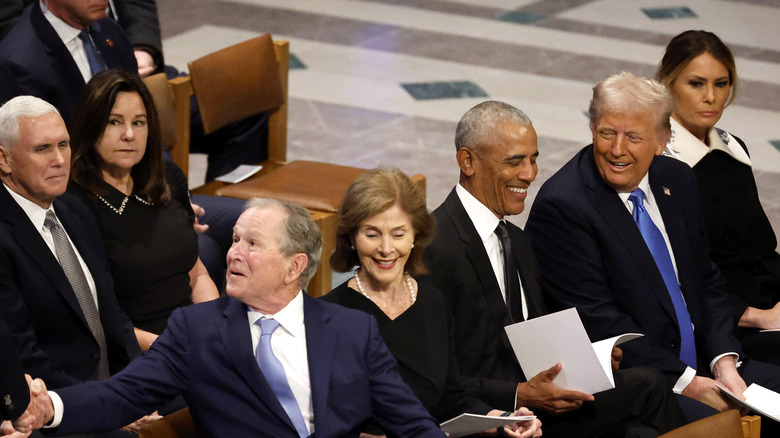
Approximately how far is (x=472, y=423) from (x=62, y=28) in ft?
8.67

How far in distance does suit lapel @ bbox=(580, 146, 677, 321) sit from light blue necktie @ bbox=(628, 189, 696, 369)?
0.19 feet

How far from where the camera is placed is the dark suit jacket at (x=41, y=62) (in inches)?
176

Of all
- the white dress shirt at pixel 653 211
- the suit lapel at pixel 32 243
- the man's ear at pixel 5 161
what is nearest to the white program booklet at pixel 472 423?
the white dress shirt at pixel 653 211

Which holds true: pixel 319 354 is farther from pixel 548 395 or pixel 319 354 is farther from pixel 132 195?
pixel 132 195

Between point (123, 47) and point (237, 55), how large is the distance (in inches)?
21.1

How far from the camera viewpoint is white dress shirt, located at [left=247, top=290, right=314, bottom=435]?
2803mm

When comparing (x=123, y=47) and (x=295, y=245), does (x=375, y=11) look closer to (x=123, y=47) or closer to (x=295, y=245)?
(x=123, y=47)

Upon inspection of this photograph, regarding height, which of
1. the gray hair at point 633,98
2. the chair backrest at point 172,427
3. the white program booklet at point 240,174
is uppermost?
the gray hair at point 633,98

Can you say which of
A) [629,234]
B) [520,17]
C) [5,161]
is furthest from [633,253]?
[520,17]

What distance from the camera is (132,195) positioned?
386 cm

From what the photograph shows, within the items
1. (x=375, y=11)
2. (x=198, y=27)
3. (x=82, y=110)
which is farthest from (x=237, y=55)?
(x=375, y=11)

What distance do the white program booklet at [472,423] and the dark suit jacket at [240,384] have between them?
0.12 m

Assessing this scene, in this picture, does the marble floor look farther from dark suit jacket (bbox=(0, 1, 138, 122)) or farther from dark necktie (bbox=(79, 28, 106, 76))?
dark suit jacket (bbox=(0, 1, 138, 122))

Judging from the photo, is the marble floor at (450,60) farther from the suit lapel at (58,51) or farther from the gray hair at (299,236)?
the gray hair at (299,236)
